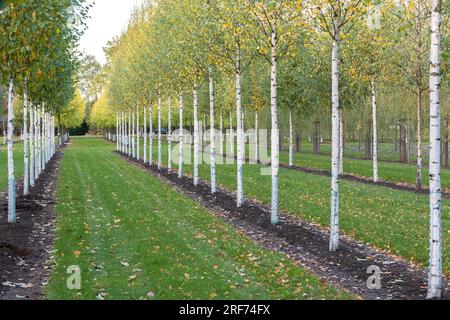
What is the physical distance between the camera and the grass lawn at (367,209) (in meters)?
13.0

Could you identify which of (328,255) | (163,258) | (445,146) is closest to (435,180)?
(328,255)

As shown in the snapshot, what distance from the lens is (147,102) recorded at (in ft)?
135

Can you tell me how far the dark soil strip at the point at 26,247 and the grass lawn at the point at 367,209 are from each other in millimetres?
8042

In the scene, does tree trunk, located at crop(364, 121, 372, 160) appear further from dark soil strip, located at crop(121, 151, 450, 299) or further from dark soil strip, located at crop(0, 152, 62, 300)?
dark soil strip, located at crop(0, 152, 62, 300)

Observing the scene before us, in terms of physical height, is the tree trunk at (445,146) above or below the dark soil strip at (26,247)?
above

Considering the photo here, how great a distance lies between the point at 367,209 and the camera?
17953 millimetres

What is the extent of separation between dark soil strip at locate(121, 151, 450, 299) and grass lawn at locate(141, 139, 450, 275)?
25.2 inches

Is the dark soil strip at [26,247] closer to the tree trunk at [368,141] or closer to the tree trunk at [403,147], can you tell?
the tree trunk at [368,141]

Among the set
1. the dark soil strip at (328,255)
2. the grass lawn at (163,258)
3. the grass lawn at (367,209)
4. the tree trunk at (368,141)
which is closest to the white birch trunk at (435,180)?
the dark soil strip at (328,255)

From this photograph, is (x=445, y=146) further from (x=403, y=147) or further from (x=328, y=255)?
(x=328, y=255)

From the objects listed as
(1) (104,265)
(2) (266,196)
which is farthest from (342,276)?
(2) (266,196)

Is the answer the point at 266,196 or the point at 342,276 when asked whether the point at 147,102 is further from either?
the point at 342,276

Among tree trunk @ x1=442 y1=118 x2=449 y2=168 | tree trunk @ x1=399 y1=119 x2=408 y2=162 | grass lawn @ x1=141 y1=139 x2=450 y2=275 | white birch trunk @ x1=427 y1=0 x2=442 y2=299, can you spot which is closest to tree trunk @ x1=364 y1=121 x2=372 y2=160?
tree trunk @ x1=399 y1=119 x2=408 y2=162
